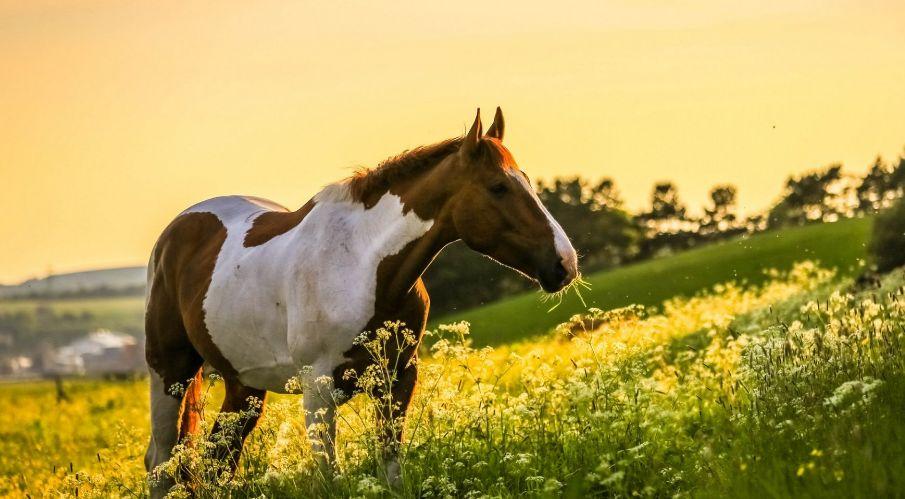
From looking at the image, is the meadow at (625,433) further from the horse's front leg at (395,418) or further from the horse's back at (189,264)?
the horse's back at (189,264)

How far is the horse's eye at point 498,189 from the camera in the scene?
814 centimetres

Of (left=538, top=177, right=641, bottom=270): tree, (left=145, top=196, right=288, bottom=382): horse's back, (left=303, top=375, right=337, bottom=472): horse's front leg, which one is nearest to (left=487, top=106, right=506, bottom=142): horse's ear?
(left=303, top=375, right=337, bottom=472): horse's front leg

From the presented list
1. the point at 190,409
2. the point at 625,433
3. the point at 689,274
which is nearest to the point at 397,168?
the point at 625,433

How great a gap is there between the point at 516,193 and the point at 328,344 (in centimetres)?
162

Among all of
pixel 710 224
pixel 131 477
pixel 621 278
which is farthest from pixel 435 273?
pixel 131 477

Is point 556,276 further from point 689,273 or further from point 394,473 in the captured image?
point 689,273

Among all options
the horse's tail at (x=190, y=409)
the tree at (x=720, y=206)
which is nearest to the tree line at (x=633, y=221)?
the tree at (x=720, y=206)

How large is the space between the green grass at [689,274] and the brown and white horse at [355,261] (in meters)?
29.3

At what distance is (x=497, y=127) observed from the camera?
859 cm

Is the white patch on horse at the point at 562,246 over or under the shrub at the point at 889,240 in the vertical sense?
over

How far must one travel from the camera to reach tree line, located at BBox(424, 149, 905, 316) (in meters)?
65.8

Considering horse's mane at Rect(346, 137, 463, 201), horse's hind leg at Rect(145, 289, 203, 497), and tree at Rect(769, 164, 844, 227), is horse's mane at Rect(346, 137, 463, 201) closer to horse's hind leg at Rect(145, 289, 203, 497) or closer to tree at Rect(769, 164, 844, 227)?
horse's hind leg at Rect(145, 289, 203, 497)

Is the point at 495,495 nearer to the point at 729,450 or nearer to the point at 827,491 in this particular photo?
the point at 729,450

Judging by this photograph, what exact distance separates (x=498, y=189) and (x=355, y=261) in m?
1.14
